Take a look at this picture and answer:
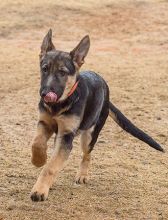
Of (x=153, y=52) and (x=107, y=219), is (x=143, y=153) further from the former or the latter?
(x=153, y=52)

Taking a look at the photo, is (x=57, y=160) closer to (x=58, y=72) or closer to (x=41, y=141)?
(x=41, y=141)

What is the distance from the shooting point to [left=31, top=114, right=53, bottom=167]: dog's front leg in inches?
257

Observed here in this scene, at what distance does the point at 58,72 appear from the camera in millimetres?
6391

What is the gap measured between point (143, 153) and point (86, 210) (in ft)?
7.93

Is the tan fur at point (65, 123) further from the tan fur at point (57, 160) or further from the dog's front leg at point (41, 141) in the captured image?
the dog's front leg at point (41, 141)

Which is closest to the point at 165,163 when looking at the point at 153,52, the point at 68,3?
the point at 153,52

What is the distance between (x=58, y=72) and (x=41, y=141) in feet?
2.53

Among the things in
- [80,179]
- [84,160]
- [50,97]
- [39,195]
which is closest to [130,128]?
[84,160]

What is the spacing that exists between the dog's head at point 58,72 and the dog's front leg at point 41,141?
38cm

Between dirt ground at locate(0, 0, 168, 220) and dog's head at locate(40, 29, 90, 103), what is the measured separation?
128 centimetres

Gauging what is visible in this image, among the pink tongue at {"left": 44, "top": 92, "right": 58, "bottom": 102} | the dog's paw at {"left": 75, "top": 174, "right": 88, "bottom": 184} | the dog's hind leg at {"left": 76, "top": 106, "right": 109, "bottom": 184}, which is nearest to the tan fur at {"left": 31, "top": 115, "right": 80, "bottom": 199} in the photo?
the pink tongue at {"left": 44, "top": 92, "right": 58, "bottom": 102}

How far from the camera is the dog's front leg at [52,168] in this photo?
610 centimetres

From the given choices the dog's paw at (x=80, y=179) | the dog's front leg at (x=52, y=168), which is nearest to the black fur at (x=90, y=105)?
the dog's front leg at (x=52, y=168)

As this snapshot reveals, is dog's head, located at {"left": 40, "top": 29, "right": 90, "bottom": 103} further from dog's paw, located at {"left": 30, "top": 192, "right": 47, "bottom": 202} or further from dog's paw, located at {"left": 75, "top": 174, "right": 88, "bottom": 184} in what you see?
dog's paw, located at {"left": 75, "top": 174, "right": 88, "bottom": 184}
